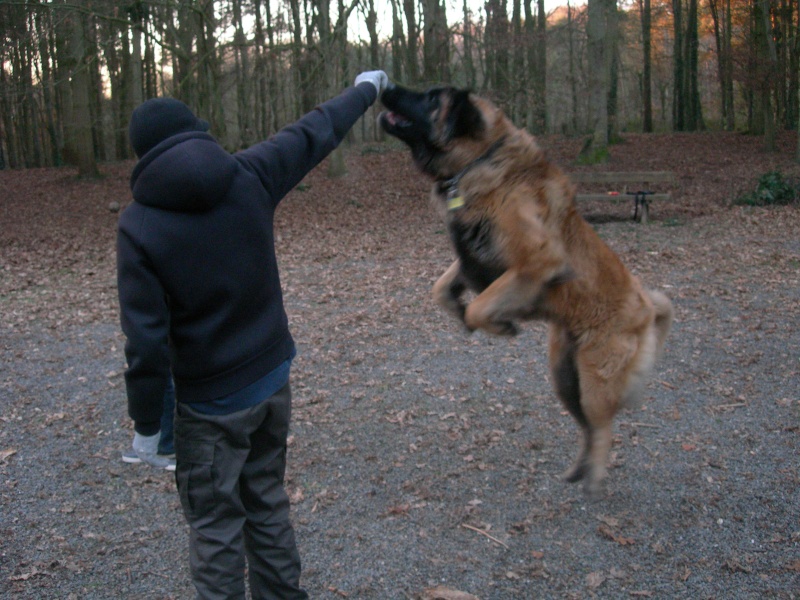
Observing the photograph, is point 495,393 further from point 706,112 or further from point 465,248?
point 706,112

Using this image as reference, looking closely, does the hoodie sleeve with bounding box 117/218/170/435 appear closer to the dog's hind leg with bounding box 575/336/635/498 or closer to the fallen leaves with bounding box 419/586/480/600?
the fallen leaves with bounding box 419/586/480/600

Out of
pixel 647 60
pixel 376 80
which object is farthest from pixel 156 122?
pixel 647 60

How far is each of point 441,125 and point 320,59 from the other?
16494mm

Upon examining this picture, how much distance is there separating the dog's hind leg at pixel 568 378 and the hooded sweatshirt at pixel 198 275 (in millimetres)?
1350

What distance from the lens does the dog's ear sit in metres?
3.36

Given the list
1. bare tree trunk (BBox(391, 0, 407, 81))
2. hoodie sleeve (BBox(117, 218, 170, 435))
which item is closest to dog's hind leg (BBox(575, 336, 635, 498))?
hoodie sleeve (BBox(117, 218, 170, 435))

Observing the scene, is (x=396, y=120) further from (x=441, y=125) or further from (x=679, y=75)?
(x=679, y=75)

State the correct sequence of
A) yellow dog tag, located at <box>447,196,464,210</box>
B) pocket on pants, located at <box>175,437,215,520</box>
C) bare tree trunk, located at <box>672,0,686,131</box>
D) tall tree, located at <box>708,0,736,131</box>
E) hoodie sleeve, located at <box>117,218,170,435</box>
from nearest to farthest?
hoodie sleeve, located at <box>117,218,170,435</box>
pocket on pants, located at <box>175,437,215,520</box>
yellow dog tag, located at <box>447,196,464,210</box>
tall tree, located at <box>708,0,736,131</box>
bare tree trunk, located at <box>672,0,686,131</box>

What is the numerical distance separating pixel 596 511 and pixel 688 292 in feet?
18.1

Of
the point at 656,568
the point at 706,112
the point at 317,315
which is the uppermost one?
the point at 706,112

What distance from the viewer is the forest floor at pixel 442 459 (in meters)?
3.76

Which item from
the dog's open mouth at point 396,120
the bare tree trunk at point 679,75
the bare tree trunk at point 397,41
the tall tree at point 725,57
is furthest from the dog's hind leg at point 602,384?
the bare tree trunk at point 679,75

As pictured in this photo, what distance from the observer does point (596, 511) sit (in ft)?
14.0

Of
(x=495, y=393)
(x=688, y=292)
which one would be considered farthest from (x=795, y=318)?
(x=495, y=393)
